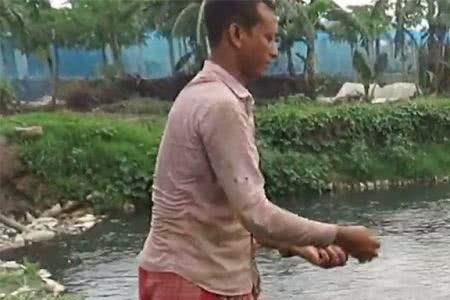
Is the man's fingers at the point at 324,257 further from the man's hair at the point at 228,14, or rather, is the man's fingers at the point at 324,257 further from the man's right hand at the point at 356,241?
the man's hair at the point at 228,14

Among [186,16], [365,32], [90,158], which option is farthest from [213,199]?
[365,32]

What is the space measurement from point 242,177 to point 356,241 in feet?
0.93

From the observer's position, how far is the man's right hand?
2.23 metres

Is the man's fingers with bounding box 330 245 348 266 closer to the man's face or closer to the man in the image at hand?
the man

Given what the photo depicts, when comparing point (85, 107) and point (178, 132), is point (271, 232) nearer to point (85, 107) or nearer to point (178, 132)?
point (178, 132)

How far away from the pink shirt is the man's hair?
96 millimetres

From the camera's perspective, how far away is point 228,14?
224cm

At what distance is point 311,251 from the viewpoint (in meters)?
2.29

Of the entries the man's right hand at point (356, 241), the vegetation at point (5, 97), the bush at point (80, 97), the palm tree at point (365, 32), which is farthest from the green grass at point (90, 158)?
the man's right hand at point (356, 241)

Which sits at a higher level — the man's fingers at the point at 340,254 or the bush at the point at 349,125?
the man's fingers at the point at 340,254

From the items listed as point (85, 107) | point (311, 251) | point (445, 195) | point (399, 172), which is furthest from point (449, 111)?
point (311, 251)

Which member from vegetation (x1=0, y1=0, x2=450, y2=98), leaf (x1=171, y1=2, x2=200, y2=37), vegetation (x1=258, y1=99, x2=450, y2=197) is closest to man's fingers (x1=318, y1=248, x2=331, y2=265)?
vegetation (x1=258, y1=99, x2=450, y2=197)

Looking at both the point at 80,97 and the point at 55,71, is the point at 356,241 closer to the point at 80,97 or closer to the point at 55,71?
the point at 80,97

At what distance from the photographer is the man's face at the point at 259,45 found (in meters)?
2.26
